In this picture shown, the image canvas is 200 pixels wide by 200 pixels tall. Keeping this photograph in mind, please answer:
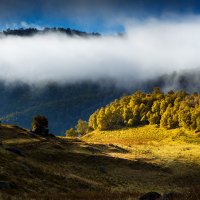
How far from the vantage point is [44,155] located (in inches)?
2921

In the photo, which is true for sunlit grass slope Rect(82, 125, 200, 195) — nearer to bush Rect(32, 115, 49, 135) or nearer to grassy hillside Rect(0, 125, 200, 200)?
grassy hillside Rect(0, 125, 200, 200)

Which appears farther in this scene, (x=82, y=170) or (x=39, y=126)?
(x=39, y=126)

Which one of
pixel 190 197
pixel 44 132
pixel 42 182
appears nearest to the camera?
pixel 190 197

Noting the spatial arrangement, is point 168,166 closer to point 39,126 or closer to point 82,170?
point 82,170

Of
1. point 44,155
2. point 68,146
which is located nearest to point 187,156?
point 68,146

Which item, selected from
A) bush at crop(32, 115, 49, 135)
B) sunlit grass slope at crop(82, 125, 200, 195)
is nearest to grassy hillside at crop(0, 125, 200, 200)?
sunlit grass slope at crop(82, 125, 200, 195)

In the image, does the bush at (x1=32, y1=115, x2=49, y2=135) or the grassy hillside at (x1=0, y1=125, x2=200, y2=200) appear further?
the bush at (x1=32, y1=115, x2=49, y2=135)

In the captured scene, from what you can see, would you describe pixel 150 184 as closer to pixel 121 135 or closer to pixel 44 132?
pixel 44 132

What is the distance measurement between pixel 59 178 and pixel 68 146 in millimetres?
44825

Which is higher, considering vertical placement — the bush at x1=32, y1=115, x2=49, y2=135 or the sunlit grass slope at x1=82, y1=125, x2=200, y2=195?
the bush at x1=32, y1=115, x2=49, y2=135

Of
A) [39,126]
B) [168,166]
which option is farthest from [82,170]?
[39,126]

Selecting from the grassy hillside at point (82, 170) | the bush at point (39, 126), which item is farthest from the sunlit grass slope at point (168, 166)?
the bush at point (39, 126)

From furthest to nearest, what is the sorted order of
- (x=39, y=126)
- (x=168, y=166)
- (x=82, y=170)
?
1. (x=39, y=126)
2. (x=168, y=166)
3. (x=82, y=170)

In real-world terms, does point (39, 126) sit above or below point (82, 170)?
above
